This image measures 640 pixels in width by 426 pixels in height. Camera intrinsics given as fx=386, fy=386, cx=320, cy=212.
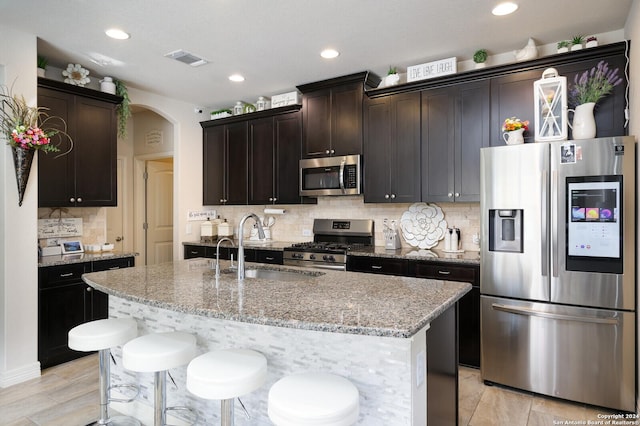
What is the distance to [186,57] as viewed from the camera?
3.57 m

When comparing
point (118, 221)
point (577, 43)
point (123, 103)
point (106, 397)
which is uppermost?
point (577, 43)

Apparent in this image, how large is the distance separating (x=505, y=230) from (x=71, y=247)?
4.07 metres

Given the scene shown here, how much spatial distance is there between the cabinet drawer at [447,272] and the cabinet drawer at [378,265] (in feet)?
0.49

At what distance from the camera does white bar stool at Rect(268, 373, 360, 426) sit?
1.38m

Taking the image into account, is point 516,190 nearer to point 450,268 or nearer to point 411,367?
point 450,268

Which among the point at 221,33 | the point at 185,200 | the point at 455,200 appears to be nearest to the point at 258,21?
the point at 221,33

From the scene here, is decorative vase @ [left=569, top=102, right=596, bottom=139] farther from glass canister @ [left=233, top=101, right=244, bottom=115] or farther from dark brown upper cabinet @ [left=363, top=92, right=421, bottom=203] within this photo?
glass canister @ [left=233, top=101, right=244, bottom=115]

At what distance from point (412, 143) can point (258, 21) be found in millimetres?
1791

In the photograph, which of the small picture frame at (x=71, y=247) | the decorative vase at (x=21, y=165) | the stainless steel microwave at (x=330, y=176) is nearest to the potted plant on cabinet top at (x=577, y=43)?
the stainless steel microwave at (x=330, y=176)

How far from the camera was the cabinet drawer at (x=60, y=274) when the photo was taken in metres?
3.33

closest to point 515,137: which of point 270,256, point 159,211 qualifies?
point 270,256

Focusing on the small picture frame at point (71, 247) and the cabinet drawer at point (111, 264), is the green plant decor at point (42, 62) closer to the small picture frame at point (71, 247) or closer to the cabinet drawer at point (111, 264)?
the small picture frame at point (71, 247)

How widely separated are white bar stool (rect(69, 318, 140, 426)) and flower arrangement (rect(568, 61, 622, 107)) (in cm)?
349

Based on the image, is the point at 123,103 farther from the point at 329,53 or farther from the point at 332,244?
the point at 332,244
